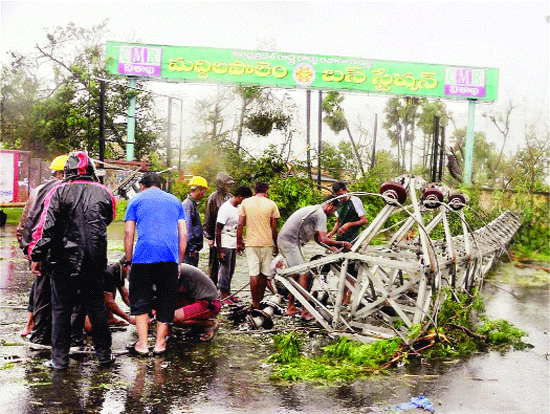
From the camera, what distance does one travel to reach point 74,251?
5.59 m

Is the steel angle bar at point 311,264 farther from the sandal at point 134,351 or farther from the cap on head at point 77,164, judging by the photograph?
the cap on head at point 77,164

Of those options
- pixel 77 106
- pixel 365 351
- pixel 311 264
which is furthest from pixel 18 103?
pixel 365 351

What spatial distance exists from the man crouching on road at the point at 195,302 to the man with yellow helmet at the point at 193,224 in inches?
62.0

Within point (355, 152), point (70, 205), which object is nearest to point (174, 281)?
point (70, 205)

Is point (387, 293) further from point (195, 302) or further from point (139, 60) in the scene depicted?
point (139, 60)

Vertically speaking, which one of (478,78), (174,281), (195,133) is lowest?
(174,281)

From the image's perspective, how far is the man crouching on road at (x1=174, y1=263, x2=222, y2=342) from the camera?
267 inches

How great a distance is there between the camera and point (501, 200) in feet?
62.3

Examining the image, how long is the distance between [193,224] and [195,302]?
1.85m

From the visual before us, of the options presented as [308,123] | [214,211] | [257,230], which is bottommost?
[257,230]

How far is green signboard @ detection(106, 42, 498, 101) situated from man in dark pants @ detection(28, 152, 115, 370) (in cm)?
1594

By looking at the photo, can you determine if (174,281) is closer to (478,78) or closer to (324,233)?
(324,233)

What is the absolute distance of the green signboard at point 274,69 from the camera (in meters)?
21.1

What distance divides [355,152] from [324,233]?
15705 millimetres
